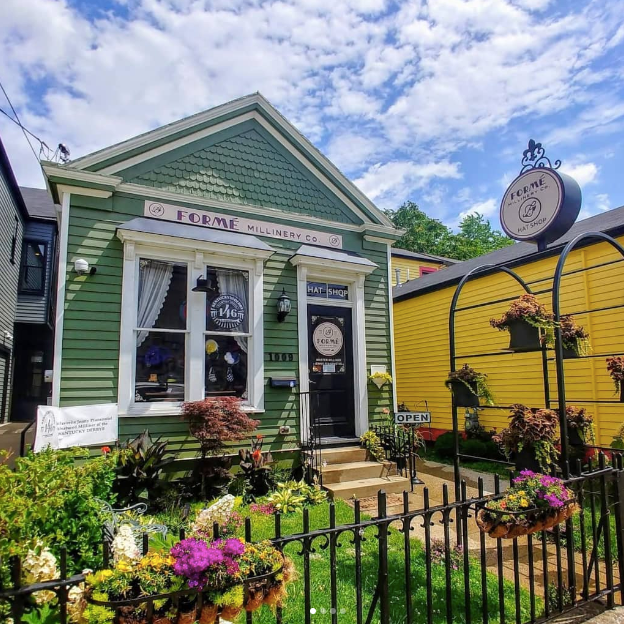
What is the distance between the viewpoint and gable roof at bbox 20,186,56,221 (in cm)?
1582

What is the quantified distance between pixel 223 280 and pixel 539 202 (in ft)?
13.9

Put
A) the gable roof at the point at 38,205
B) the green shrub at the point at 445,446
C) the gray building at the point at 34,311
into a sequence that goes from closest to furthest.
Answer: the green shrub at the point at 445,446
the gray building at the point at 34,311
the gable roof at the point at 38,205

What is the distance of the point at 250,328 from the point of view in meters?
6.59

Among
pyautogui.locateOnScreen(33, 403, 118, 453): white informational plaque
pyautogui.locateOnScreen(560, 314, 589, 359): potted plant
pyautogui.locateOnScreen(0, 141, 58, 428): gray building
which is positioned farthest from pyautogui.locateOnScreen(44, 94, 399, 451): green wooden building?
pyautogui.locateOnScreen(0, 141, 58, 428): gray building

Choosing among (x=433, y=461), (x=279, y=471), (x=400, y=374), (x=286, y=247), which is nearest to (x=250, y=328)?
(x=286, y=247)

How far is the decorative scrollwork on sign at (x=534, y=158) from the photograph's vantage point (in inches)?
177

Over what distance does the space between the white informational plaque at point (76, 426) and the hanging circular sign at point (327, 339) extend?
3145 millimetres

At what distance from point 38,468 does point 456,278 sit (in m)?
9.42

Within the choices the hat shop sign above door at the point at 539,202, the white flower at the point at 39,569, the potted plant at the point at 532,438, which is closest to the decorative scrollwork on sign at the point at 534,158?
the hat shop sign above door at the point at 539,202

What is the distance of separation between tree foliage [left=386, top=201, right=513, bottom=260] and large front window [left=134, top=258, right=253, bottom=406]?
93.5ft

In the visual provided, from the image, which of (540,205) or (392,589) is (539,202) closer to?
(540,205)

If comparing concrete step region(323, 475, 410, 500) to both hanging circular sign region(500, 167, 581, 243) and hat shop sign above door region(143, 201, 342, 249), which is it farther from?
hat shop sign above door region(143, 201, 342, 249)

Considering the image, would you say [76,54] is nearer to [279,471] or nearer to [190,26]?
[190,26]

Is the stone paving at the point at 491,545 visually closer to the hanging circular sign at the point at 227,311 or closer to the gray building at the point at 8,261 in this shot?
the hanging circular sign at the point at 227,311
